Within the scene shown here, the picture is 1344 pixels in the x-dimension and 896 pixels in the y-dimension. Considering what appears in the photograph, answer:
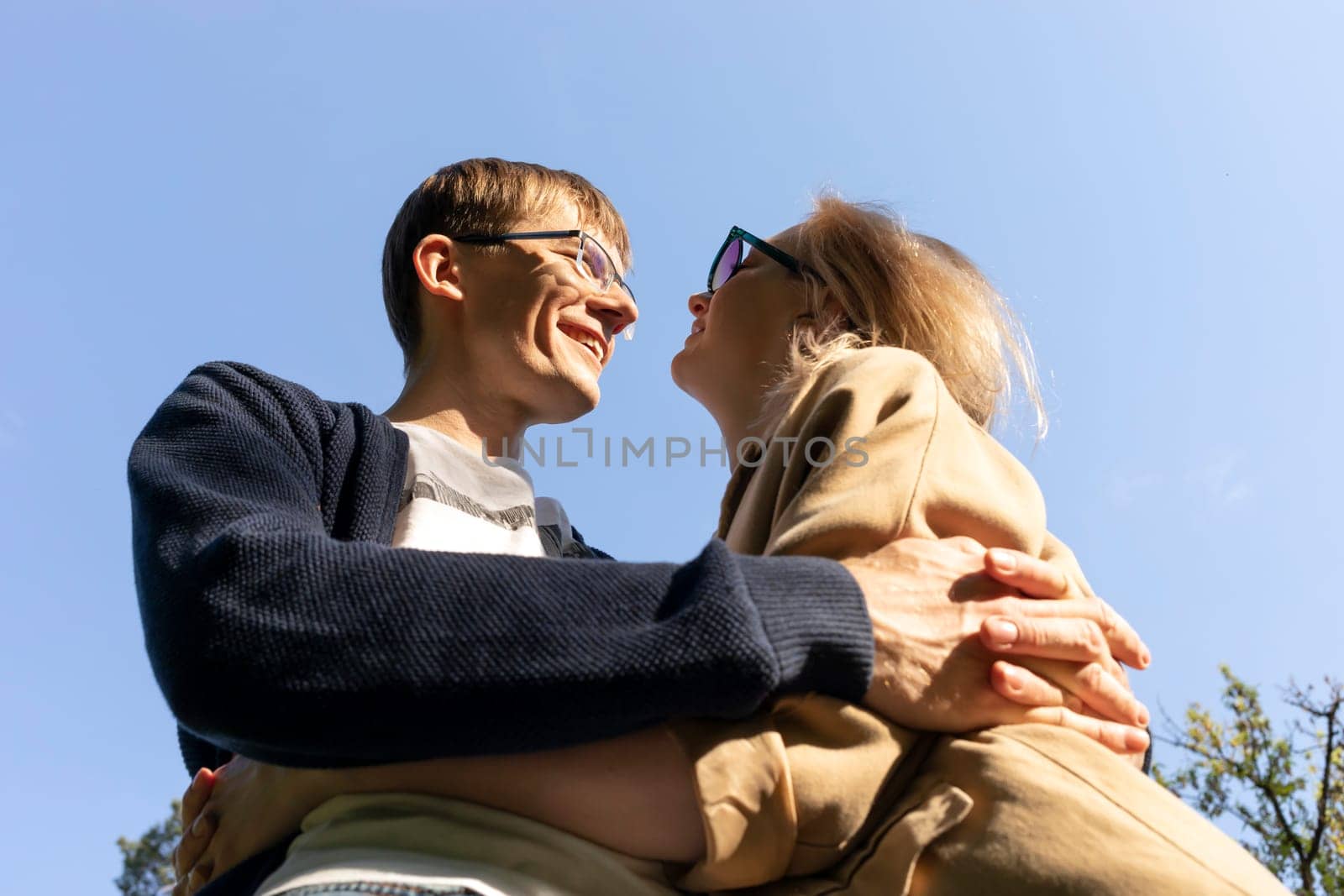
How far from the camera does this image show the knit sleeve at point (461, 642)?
1.68m

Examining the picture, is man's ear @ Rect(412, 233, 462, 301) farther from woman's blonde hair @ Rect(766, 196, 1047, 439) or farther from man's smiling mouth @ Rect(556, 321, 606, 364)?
woman's blonde hair @ Rect(766, 196, 1047, 439)

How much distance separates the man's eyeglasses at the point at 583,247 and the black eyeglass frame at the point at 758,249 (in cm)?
43

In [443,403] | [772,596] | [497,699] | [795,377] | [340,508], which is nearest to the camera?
[497,699]

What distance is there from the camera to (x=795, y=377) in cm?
287

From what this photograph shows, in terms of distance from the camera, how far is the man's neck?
3.78m

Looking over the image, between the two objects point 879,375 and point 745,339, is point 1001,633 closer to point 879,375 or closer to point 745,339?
point 879,375

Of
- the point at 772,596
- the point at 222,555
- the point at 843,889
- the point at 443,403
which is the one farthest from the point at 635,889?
the point at 443,403

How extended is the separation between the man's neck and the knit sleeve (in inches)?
72.7

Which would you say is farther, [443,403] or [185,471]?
[443,403]

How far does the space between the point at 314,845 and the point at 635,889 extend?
51 cm

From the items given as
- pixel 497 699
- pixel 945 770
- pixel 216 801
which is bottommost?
pixel 216 801

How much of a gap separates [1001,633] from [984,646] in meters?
0.04

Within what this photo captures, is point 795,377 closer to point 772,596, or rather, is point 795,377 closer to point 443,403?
point 772,596

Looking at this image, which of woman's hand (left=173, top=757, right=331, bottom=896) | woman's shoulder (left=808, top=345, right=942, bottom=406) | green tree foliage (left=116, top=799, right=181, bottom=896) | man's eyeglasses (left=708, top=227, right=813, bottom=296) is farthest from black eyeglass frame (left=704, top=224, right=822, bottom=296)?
green tree foliage (left=116, top=799, right=181, bottom=896)
